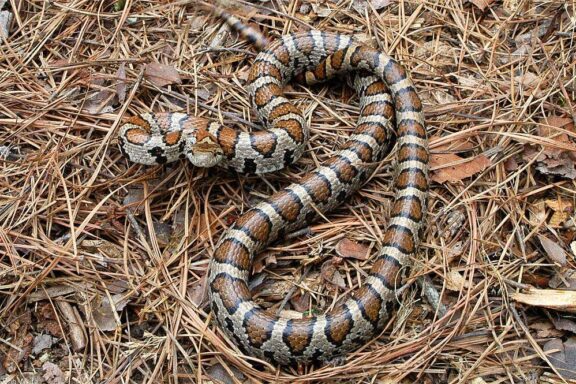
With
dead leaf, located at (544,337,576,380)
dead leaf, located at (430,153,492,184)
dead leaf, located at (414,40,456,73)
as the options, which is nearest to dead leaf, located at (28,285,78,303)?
dead leaf, located at (430,153,492,184)

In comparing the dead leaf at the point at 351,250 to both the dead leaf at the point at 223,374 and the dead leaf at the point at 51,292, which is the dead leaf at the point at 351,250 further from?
the dead leaf at the point at 51,292

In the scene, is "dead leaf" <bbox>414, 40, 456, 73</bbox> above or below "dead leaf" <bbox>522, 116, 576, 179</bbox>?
above

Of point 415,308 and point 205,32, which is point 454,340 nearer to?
point 415,308

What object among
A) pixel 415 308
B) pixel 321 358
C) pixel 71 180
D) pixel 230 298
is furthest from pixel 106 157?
pixel 415 308

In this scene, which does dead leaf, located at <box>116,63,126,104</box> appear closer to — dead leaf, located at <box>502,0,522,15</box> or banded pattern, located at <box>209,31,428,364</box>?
banded pattern, located at <box>209,31,428,364</box>

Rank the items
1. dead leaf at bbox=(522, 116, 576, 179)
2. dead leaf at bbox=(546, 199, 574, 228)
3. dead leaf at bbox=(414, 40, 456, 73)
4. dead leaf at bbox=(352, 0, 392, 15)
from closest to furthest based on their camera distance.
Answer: dead leaf at bbox=(546, 199, 574, 228), dead leaf at bbox=(522, 116, 576, 179), dead leaf at bbox=(414, 40, 456, 73), dead leaf at bbox=(352, 0, 392, 15)

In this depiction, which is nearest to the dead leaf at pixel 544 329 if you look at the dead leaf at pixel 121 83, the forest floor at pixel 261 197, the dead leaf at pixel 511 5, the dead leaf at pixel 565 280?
the forest floor at pixel 261 197
